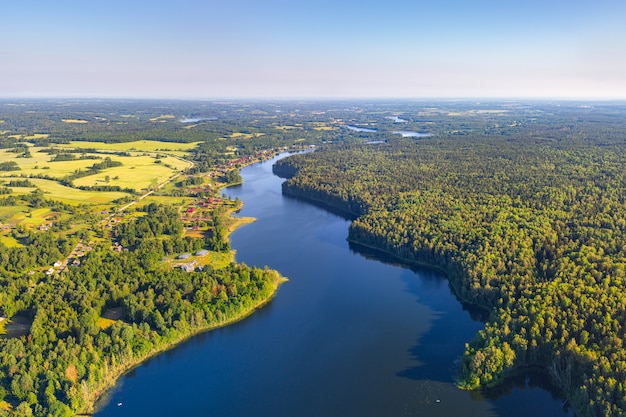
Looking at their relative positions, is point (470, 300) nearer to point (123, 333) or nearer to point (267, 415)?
point (267, 415)

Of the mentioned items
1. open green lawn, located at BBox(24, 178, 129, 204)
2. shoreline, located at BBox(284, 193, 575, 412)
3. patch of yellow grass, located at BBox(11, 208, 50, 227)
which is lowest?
shoreline, located at BBox(284, 193, 575, 412)

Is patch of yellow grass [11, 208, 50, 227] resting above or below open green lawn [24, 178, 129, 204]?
below

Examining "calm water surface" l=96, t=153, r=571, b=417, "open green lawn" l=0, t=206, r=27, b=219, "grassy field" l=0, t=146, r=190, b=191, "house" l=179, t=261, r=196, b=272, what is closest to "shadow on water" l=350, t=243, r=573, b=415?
"calm water surface" l=96, t=153, r=571, b=417

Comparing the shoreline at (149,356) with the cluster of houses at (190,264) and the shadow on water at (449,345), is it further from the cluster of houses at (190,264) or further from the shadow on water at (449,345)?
the shadow on water at (449,345)

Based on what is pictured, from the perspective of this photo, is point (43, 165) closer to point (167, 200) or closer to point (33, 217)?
point (33, 217)

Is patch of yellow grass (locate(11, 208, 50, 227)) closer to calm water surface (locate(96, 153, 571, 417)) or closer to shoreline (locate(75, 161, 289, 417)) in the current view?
calm water surface (locate(96, 153, 571, 417))
